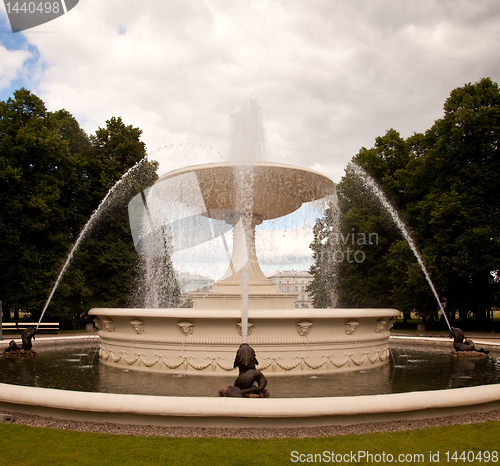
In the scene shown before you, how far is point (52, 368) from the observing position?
9367 millimetres

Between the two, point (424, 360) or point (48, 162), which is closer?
point (424, 360)

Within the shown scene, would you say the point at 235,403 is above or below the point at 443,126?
below

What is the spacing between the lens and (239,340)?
8430 millimetres

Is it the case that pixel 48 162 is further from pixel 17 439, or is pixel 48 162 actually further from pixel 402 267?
pixel 17 439

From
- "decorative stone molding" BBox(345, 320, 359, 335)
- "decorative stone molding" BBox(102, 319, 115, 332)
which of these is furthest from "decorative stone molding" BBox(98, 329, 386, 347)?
"decorative stone molding" BBox(102, 319, 115, 332)

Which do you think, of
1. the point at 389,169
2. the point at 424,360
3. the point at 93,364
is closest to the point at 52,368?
the point at 93,364

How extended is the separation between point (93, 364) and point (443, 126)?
74.1 ft

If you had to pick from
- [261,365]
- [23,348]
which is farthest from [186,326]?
[23,348]

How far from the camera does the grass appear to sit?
167 inches

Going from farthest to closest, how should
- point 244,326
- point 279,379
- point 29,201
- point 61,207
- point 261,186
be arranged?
point 61,207, point 29,201, point 261,186, point 244,326, point 279,379

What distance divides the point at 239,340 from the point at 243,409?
11.1ft

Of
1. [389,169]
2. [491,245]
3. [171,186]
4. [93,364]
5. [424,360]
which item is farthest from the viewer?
[389,169]

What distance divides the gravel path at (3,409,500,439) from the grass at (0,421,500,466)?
0.63 feet

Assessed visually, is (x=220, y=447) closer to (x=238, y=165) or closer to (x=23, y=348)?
(x=238, y=165)
